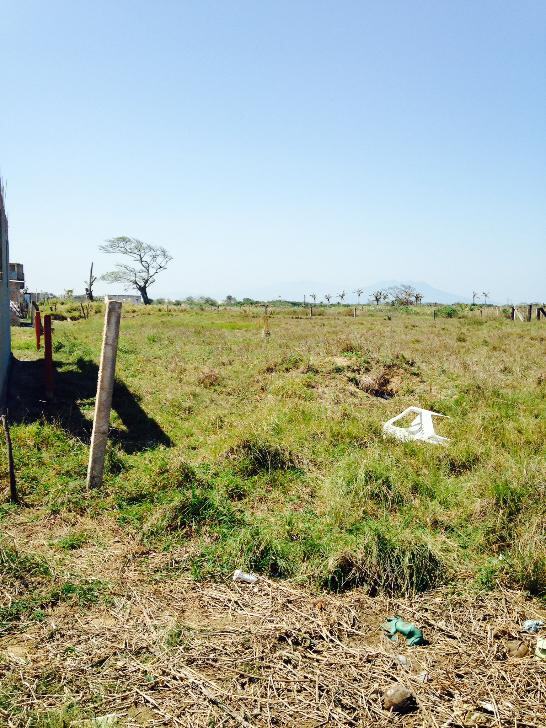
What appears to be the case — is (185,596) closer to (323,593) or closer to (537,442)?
(323,593)

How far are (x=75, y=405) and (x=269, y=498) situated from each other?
525cm

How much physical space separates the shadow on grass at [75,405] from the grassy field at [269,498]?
6 centimetres

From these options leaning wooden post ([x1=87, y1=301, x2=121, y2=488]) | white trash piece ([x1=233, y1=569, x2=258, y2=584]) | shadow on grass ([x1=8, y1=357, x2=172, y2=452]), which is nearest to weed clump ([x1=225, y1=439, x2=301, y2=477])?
shadow on grass ([x1=8, y1=357, x2=172, y2=452])

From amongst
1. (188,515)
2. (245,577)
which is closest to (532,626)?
(245,577)

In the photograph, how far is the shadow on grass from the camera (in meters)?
8.05

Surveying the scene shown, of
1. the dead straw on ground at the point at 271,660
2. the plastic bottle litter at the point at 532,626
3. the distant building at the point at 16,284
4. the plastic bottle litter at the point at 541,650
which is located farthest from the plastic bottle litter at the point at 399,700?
the distant building at the point at 16,284

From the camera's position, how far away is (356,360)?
12.8 m

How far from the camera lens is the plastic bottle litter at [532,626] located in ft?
12.5

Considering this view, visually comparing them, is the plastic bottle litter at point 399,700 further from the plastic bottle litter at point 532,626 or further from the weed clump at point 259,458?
the weed clump at point 259,458

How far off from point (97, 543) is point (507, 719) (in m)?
3.62

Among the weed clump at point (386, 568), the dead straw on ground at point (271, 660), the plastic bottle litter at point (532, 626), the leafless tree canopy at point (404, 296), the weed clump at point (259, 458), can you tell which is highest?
the leafless tree canopy at point (404, 296)

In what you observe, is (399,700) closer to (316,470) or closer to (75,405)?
(316,470)

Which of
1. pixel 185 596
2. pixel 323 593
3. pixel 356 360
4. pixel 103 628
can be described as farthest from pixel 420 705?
pixel 356 360

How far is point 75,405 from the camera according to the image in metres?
9.67
